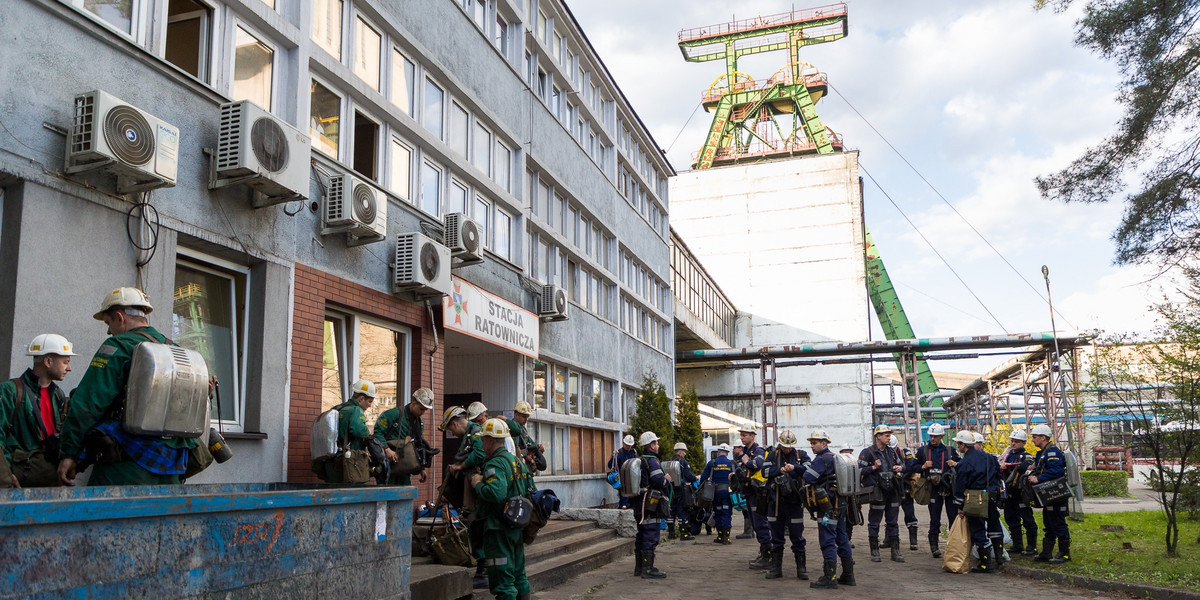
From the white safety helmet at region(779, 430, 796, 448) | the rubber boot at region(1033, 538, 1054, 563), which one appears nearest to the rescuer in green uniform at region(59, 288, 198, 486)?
the white safety helmet at region(779, 430, 796, 448)

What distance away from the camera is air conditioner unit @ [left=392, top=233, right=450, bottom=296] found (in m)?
11.9

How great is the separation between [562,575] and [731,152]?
51.1m

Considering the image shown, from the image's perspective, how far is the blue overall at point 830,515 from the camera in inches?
440

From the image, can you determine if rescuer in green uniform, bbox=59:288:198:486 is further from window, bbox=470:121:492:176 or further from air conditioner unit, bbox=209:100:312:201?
window, bbox=470:121:492:176

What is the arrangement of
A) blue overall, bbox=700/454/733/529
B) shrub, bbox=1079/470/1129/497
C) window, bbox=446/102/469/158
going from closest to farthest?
window, bbox=446/102/469/158 < blue overall, bbox=700/454/733/529 < shrub, bbox=1079/470/1129/497

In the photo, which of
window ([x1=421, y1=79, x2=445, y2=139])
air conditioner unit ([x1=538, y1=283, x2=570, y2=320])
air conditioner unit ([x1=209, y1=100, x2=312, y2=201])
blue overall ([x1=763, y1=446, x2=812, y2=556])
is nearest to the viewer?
air conditioner unit ([x1=209, y1=100, x2=312, y2=201])

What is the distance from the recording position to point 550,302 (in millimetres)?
17281

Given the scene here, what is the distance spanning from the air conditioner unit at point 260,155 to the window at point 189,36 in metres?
0.66

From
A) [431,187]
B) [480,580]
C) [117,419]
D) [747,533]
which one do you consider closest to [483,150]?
[431,187]

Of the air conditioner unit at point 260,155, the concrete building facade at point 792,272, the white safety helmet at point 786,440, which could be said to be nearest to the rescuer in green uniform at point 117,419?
the air conditioner unit at point 260,155

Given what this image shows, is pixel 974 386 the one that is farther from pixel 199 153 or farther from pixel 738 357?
pixel 199 153

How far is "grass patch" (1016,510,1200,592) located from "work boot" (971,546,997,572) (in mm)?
448

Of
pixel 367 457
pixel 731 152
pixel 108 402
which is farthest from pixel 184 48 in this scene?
pixel 731 152

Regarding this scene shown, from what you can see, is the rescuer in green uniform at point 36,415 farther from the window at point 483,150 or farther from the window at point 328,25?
the window at point 483,150
